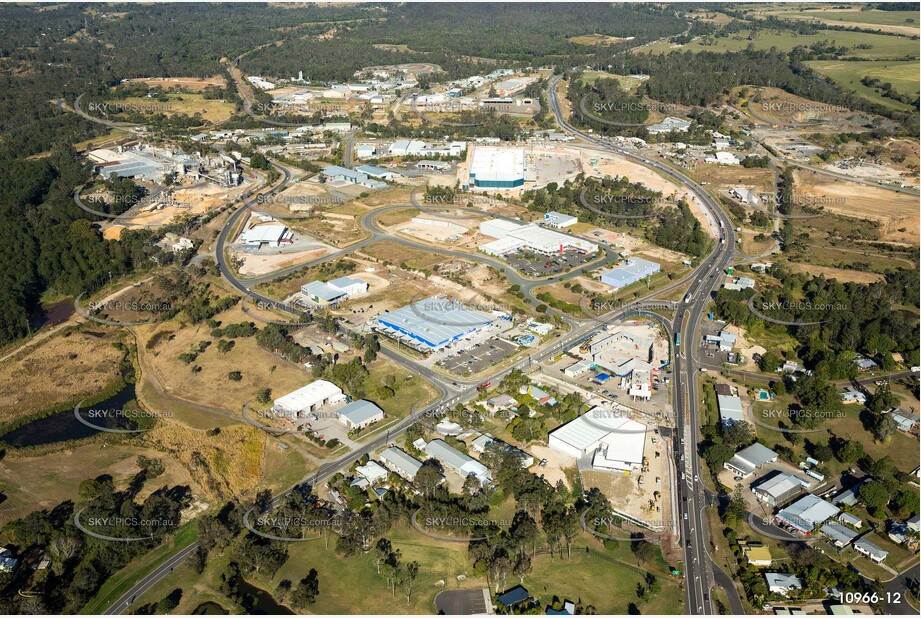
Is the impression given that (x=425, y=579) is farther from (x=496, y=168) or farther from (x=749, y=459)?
(x=496, y=168)

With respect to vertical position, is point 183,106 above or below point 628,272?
above

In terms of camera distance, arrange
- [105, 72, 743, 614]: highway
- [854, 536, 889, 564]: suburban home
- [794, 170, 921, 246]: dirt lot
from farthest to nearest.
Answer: [794, 170, 921, 246]: dirt lot, [854, 536, 889, 564]: suburban home, [105, 72, 743, 614]: highway

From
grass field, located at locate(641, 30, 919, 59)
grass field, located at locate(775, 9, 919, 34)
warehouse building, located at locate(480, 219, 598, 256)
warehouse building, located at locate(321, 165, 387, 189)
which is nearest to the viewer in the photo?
warehouse building, located at locate(480, 219, 598, 256)

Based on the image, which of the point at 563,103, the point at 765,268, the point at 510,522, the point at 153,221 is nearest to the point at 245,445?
the point at 510,522

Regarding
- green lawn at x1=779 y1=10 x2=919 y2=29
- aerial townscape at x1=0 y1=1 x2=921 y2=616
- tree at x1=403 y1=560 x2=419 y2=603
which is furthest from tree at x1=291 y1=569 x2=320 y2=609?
green lawn at x1=779 y1=10 x2=919 y2=29

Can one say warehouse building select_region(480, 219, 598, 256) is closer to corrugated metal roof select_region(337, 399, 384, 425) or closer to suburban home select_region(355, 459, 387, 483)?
corrugated metal roof select_region(337, 399, 384, 425)

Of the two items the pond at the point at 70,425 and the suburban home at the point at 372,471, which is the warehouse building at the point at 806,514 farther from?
the pond at the point at 70,425

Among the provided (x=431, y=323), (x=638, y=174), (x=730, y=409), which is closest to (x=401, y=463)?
(x=431, y=323)
